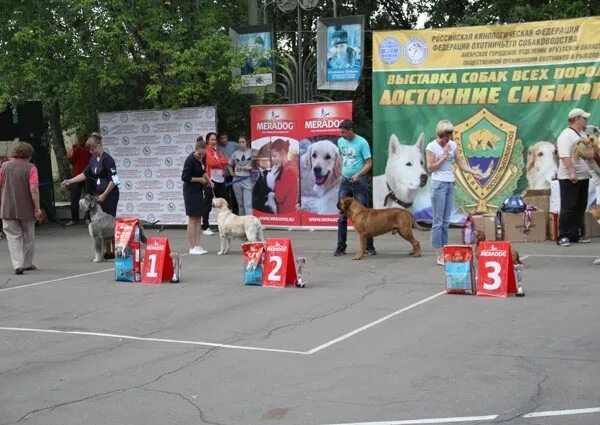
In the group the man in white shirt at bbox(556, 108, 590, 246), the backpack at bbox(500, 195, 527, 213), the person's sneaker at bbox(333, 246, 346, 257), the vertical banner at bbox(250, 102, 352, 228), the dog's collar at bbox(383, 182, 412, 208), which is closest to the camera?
the man in white shirt at bbox(556, 108, 590, 246)

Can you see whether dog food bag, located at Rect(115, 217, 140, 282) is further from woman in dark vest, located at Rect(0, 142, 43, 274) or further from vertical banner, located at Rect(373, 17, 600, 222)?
vertical banner, located at Rect(373, 17, 600, 222)

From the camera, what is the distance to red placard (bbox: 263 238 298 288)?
34.8ft

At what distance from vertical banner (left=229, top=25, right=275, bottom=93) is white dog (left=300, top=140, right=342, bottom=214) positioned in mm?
2337

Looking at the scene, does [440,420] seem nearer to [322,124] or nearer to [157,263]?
[157,263]

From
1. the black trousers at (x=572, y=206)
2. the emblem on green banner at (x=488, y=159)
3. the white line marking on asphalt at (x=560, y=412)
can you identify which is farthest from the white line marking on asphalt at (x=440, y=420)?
the emblem on green banner at (x=488, y=159)

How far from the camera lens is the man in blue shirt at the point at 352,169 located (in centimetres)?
1323

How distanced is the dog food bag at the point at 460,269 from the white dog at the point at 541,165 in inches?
243

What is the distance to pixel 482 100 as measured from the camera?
51.2 feet

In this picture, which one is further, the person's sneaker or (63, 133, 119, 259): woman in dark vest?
(63, 133, 119, 259): woman in dark vest

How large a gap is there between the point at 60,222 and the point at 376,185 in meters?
8.57

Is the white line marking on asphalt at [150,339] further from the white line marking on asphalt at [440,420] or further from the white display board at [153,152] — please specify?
the white display board at [153,152]

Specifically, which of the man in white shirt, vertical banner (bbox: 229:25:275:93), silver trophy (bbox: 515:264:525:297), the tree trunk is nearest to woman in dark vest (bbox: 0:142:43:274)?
vertical banner (bbox: 229:25:275:93)

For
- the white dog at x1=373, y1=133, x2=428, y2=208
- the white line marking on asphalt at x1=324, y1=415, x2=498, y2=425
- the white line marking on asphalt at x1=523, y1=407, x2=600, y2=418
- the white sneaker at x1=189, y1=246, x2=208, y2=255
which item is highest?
the white dog at x1=373, y1=133, x2=428, y2=208

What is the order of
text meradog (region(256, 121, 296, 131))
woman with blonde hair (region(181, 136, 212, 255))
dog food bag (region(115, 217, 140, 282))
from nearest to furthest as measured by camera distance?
dog food bag (region(115, 217, 140, 282)) < woman with blonde hair (region(181, 136, 212, 255)) < text meradog (region(256, 121, 296, 131))
